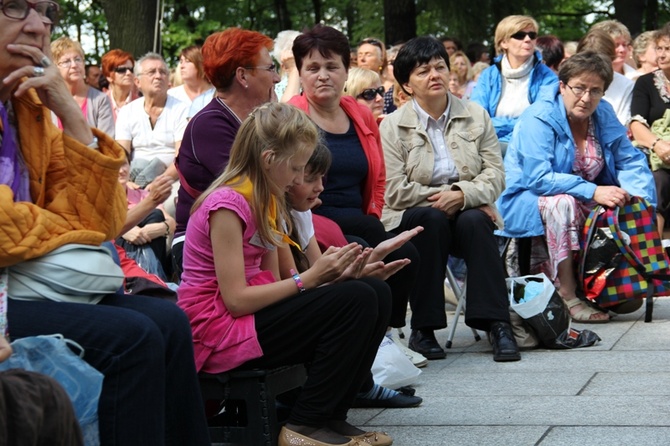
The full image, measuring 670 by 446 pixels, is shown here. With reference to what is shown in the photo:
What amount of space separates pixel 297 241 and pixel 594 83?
3.54 m

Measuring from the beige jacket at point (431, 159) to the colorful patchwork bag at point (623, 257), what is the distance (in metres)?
0.91

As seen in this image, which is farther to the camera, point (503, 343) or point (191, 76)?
point (191, 76)

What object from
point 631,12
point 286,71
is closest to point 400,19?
point 631,12

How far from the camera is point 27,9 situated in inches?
152

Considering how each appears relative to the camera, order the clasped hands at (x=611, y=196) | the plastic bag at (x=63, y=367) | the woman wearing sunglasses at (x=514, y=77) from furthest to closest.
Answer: the woman wearing sunglasses at (x=514, y=77)
the clasped hands at (x=611, y=196)
the plastic bag at (x=63, y=367)

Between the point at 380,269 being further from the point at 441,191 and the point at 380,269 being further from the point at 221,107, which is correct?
the point at 441,191

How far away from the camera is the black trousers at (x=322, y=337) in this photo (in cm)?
441

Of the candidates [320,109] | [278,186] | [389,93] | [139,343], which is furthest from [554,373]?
[389,93]

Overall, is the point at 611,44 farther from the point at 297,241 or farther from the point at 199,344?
the point at 199,344

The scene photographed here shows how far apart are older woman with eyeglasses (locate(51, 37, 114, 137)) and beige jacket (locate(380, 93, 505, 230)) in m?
4.27

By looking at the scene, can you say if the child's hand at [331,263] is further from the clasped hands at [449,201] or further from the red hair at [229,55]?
the clasped hands at [449,201]

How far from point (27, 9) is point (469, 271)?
12.0 ft

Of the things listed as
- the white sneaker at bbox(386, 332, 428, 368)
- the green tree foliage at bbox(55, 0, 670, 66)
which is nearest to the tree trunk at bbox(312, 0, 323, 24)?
the green tree foliage at bbox(55, 0, 670, 66)

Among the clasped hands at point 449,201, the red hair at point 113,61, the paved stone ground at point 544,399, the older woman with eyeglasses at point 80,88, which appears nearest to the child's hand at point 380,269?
the paved stone ground at point 544,399
